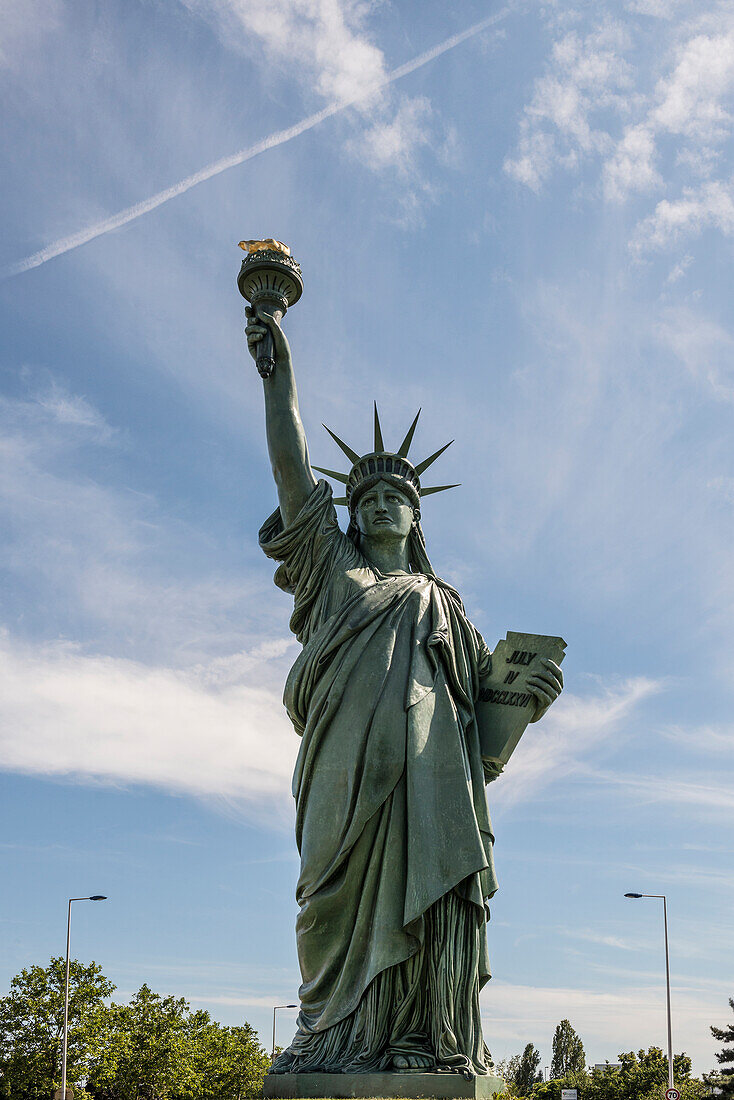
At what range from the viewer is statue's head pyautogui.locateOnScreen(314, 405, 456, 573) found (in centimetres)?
1198

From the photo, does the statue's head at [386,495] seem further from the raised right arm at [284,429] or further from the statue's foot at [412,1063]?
the statue's foot at [412,1063]

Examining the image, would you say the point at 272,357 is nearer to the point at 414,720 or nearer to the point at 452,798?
the point at 414,720

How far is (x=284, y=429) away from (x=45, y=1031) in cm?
2873

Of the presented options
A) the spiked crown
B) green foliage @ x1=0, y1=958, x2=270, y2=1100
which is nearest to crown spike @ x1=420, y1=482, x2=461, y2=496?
the spiked crown

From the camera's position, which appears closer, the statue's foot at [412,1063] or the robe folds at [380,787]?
the statue's foot at [412,1063]

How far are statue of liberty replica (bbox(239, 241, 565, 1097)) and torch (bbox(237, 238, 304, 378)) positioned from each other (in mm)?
18

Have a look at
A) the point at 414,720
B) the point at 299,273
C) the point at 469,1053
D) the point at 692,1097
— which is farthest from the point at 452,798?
the point at 692,1097

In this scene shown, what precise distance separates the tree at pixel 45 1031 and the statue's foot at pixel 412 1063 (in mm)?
27351

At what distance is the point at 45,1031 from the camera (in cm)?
3331

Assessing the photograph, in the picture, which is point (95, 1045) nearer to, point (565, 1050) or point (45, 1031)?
point (45, 1031)

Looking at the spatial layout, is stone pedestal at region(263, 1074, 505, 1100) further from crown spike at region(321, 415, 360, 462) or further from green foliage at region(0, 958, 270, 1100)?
green foliage at region(0, 958, 270, 1100)

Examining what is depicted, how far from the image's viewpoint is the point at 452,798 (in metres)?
10.1

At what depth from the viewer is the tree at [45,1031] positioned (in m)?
32.5

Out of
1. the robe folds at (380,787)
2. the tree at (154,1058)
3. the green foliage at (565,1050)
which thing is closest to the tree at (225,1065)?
the tree at (154,1058)
